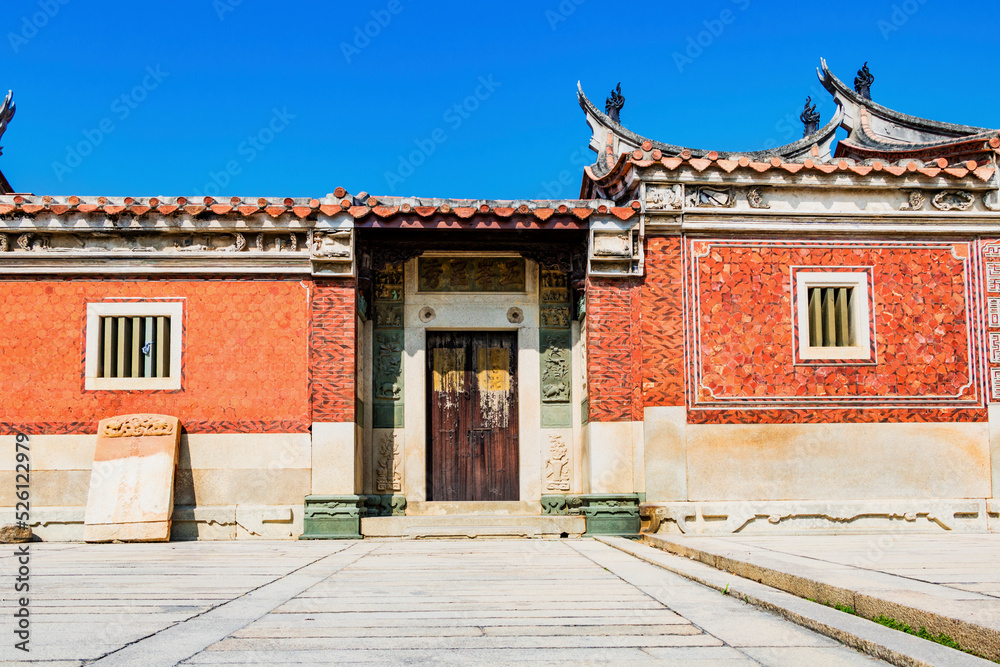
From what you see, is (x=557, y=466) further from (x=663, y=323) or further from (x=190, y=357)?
(x=190, y=357)

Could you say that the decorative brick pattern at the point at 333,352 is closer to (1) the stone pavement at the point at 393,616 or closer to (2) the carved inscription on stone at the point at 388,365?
(2) the carved inscription on stone at the point at 388,365

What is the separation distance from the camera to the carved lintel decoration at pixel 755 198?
10.9 m

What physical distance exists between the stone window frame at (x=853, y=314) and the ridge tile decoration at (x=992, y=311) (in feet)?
4.73

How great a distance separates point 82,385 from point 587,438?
5.90 m

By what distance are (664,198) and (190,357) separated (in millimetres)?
5863

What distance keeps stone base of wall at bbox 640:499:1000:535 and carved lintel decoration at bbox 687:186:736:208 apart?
11.3 feet

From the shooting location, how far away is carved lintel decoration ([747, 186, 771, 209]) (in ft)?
35.9

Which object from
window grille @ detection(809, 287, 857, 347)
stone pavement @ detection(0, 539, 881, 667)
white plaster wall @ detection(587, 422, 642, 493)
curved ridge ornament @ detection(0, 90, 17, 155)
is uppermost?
curved ridge ornament @ detection(0, 90, 17, 155)

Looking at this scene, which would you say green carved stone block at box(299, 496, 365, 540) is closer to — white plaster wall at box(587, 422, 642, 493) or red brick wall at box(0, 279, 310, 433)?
red brick wall at box(0, 279, 310, 433)

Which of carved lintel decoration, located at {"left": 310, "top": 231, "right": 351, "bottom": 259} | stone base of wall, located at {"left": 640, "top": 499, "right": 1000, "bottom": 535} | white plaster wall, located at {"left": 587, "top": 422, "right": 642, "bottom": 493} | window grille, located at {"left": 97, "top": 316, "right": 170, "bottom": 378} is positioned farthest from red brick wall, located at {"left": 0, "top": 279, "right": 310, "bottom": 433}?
stone base of wall, located at {"left": 640, "top": 499, "right": 1000, "bottom": 535}

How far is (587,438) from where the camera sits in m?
10.9

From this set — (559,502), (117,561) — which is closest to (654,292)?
(559,502)

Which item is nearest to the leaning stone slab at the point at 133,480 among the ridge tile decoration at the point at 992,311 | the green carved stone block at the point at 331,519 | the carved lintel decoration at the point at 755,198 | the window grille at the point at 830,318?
the green carved stone block at the point at 331,519

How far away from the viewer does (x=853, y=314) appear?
11.0m
